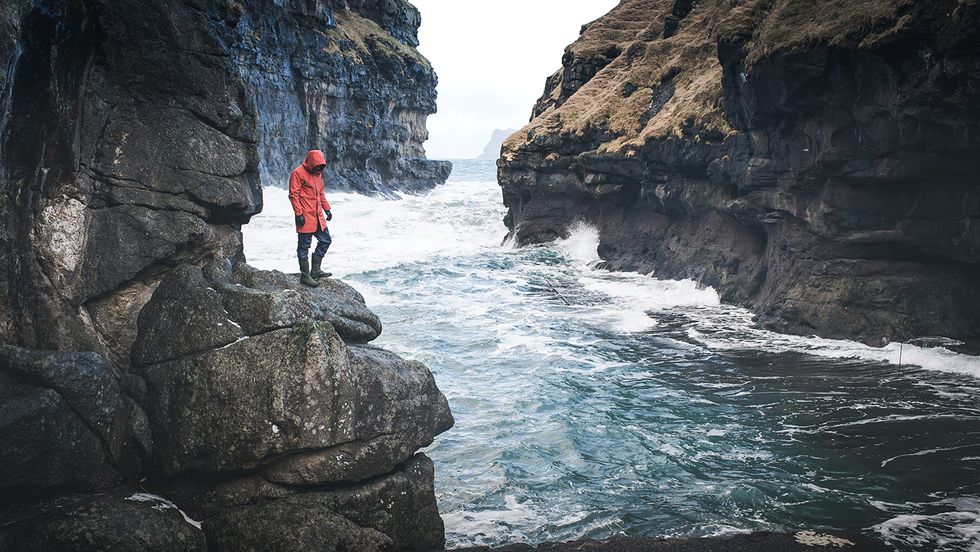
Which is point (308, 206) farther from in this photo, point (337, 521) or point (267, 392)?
point (337, 521)

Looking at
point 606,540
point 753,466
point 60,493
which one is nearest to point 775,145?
point 753,466

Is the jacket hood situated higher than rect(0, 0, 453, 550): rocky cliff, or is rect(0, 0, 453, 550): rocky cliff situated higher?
the jacket hood

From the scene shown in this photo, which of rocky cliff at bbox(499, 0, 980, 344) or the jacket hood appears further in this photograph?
rocky cliff at bbox(499, 0, 980, 344)

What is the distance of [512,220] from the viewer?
4750 cm

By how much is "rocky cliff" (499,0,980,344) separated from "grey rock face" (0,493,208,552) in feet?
55.3

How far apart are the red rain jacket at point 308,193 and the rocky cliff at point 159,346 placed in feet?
3.32

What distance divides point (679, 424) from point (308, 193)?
8.86 m

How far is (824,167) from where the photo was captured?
2081cm

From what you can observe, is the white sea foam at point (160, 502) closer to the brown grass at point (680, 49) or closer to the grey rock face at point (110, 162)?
the grey rock face at point (110, 162)

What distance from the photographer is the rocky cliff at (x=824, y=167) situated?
17.2 m

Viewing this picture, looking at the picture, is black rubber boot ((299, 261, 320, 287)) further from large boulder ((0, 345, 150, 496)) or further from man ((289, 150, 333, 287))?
large boulder ((0, 345, 150, 496))

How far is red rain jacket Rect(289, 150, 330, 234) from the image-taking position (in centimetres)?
1195

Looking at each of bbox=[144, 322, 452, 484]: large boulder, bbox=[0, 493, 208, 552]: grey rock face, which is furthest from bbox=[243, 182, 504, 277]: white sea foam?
bbox=[0, 493, 208, 552]: grey rock face

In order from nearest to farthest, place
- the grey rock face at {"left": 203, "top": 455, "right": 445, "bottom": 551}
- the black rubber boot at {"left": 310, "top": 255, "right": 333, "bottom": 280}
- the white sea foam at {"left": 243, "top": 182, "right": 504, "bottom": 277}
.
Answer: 1. the grey rock face at {"left": 203, "top": 455, "right": 445, "bottom": 551}
2. the black rubber boot at {"left": 310, "top": 255, "right": 333, "bottom": 280}
3. the white sea foam at {"left": 243, "top": 182, "right": 504, "bottom": 277}
